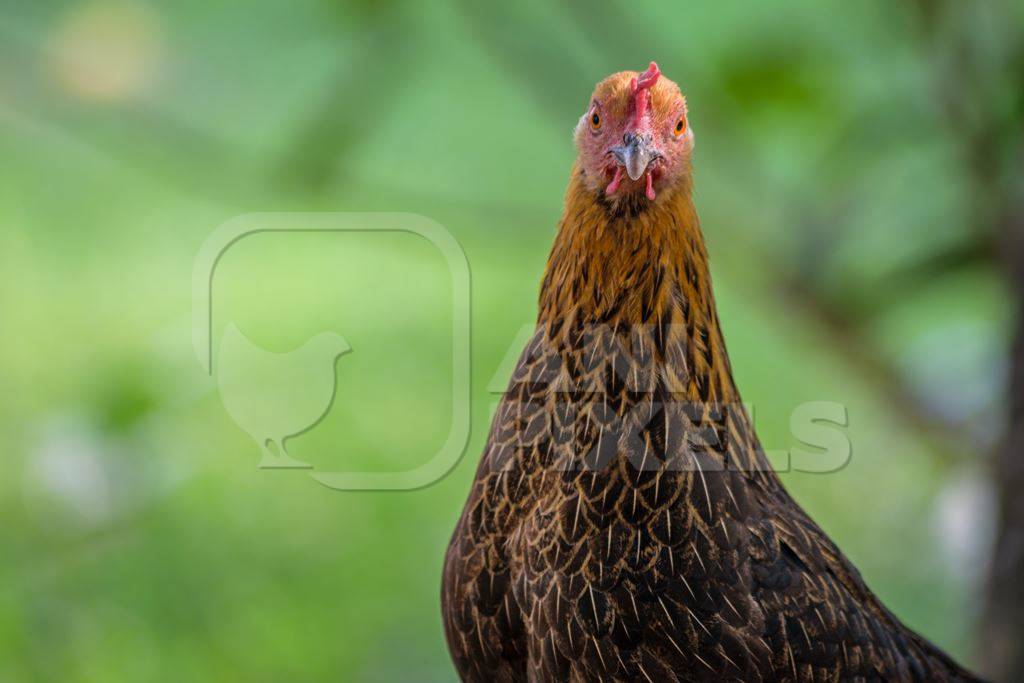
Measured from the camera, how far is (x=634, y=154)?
1.68m

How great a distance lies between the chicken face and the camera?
171 centimetres

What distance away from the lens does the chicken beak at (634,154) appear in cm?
166

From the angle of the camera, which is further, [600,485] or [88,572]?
[88,572]

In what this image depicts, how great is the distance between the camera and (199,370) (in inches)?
142

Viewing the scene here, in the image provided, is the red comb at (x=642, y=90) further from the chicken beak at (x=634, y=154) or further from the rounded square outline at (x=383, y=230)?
the rounded square outline at (x=383, y=230)

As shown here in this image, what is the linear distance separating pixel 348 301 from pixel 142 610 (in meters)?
1.41

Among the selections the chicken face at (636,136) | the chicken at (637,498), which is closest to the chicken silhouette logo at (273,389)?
the chicken at (637,498)

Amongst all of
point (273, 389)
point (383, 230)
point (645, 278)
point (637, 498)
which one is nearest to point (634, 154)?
point (645, 278)

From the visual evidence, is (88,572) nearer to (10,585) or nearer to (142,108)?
(10,585)

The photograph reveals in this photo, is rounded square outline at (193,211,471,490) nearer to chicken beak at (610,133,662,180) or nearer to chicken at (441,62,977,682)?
chicken at (441,62,977,682)

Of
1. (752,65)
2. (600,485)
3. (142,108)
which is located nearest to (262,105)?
(142,108)

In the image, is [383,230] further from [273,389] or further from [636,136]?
[636,136]

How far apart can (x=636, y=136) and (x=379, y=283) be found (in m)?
2.94

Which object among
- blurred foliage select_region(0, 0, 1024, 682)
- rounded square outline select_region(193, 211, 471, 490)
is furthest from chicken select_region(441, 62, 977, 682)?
rounded square outline select_region(193, 211, 471, 490)
